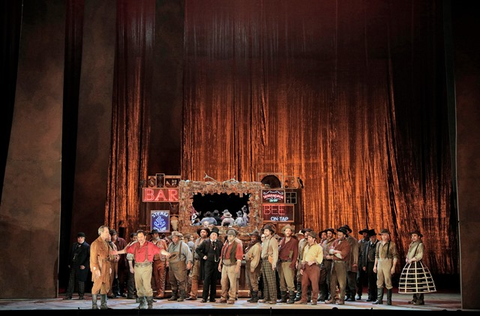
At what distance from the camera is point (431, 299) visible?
13.8m

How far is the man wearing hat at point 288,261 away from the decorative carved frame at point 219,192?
2784mm

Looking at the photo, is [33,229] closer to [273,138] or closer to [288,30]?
[273,138]

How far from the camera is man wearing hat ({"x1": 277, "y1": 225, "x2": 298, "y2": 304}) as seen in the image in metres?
12.3

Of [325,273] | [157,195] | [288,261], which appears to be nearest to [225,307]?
[288,261]

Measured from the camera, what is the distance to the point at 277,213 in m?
16.0

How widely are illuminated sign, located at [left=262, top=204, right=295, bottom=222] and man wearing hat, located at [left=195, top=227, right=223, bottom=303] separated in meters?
3.46

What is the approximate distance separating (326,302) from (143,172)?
9304 millimetres

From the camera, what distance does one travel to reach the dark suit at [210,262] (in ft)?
40.8

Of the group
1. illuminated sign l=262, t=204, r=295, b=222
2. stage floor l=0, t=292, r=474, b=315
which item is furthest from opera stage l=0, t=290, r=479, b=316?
illuminated sign l=262, t=204, r=295, b=222

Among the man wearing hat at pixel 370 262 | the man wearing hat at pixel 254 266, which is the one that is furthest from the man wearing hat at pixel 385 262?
the man wearing hat at pixel 254 266

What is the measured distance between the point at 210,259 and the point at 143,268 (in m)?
1.77

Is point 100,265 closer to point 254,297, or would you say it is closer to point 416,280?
point 254,297

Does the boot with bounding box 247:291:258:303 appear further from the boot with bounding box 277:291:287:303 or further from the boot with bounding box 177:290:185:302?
the boot with bounding box 177:290:185:302
